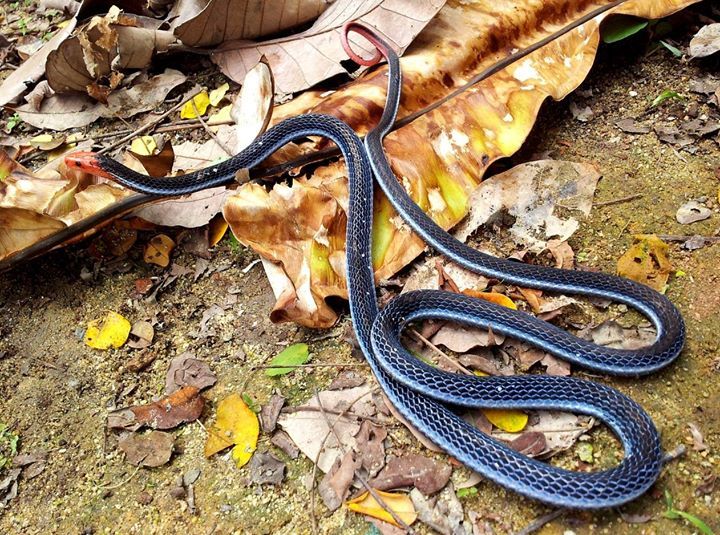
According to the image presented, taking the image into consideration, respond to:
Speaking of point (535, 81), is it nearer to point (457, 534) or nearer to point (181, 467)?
point (457, 534)

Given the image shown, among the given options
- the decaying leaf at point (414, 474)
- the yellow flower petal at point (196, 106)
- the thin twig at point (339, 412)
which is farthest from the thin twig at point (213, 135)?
the decaying leaf at point (414, 474)

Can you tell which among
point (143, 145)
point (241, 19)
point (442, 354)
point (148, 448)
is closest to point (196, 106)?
point (143, 145)

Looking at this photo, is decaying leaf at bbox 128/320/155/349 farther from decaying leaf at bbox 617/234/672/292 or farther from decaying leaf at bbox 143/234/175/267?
decaying leaf at bbox 617/234/672/292

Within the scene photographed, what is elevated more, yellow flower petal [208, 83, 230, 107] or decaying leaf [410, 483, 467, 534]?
yellow flower petal [208, 83, 230, 107]

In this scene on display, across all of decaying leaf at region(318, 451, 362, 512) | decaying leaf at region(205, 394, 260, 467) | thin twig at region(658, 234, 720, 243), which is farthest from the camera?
thin twig at region(658, 234, 720, 243)

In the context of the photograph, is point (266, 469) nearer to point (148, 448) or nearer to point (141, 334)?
point (148, 448)

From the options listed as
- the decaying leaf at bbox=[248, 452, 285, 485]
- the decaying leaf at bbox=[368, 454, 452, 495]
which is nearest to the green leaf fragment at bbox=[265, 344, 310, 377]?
the decaying leaf at bbox=[248, 452, 285, 485]

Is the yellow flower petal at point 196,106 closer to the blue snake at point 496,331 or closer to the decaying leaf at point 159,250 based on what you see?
the blue snake at point 496,331

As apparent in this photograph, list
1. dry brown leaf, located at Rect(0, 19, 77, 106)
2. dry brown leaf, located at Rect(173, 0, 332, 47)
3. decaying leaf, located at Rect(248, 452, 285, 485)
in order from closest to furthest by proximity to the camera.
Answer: decaying leaf, located at Rect(248, 452, 285, 485) → dry brown leaf, located at Rect(173, 0, 332, 47) → dry brown leaf, located at Rect(0, 19, 77, 106)
